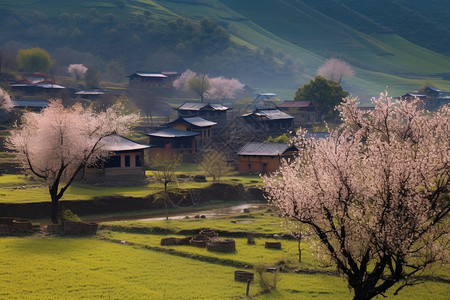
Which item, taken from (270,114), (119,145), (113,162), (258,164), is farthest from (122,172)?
(270,114)

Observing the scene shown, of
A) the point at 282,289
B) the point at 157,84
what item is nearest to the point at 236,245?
the point at 282,289

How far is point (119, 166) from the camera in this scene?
239 ft

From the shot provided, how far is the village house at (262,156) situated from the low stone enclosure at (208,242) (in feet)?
127

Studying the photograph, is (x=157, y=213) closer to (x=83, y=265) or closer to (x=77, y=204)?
(x=77, y=204)

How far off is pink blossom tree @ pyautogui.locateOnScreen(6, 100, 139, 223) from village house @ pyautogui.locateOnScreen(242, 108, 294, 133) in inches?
2358

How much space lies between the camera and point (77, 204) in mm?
58781

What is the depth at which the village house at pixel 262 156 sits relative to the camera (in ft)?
286

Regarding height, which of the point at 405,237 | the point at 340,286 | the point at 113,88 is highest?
the point at 113,88

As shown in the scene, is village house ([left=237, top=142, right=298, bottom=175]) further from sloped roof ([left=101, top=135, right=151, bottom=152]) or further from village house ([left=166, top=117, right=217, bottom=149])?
sloped roof ([left=101, top=135, right=151, bottom=152])

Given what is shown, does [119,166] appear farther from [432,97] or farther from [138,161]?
[432,97]

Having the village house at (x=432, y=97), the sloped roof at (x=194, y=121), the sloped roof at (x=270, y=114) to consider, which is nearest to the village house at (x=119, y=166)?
the sloped roof at (x=194, y=121)

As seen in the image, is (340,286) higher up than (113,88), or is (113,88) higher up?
(113,88)

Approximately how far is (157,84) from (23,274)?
140903 mm

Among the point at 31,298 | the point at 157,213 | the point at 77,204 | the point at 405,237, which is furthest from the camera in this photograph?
the point at 157,213
